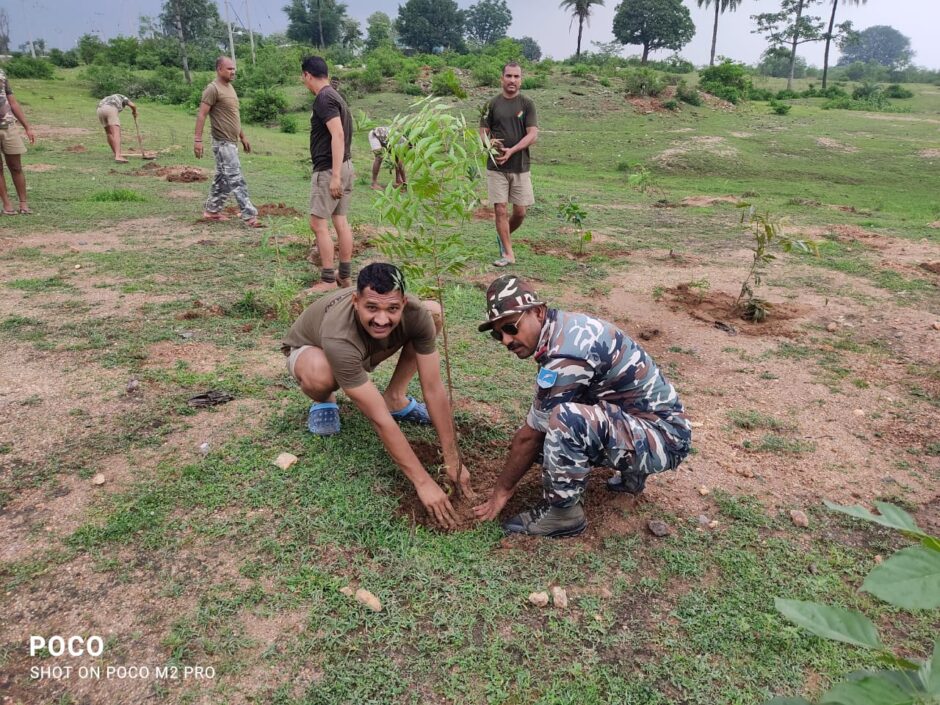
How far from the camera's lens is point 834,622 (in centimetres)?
64

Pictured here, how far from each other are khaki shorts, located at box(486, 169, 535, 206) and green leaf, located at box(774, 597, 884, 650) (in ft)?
19.2

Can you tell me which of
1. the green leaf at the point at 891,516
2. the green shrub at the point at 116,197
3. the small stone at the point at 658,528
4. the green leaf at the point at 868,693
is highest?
the green leaf at the point at 891,516

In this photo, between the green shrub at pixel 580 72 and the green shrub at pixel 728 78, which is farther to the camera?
the green shrub at pixel 580 72

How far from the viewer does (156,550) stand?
2.50 m

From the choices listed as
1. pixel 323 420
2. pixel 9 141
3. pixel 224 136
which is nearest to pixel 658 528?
pixel 323 420

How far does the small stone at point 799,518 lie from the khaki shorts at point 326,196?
4.17 meters

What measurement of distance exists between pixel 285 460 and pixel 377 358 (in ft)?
2.23

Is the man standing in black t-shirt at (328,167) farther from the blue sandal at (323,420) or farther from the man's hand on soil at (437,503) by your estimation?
the man's hand on soil at (437,503)

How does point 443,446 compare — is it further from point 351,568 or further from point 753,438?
point 753,438

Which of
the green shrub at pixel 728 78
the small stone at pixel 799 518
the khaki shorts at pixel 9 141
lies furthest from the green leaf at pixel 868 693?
the green shrub at pixel 728 78

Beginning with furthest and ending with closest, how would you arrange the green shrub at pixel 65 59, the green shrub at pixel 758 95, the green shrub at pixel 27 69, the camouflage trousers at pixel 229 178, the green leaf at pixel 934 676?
1. the green shrub at pixel 65 59
2. the green shrub at pixel 758 95
3. the green shrub at pixel 27 69
4. the camouflage trousers at pixel 229 178
5. the green leaf at pixel 934 676

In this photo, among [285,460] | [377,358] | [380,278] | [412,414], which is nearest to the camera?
[380,278]

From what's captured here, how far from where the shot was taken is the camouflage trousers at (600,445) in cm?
241

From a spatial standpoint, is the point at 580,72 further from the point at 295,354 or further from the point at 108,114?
the point at 295,354
